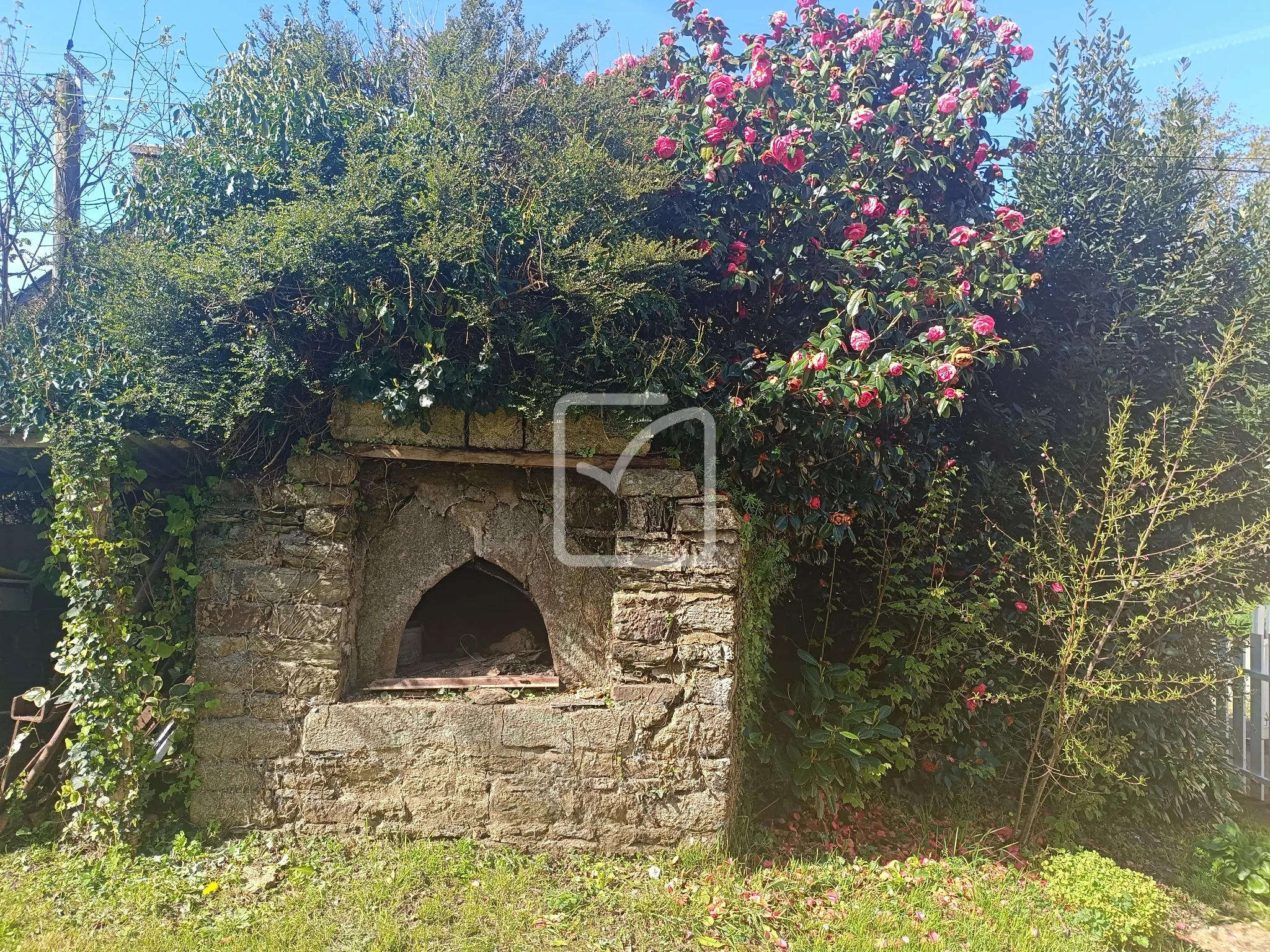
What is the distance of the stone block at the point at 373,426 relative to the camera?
11.7ft

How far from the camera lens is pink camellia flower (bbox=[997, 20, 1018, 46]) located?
403 centimetres

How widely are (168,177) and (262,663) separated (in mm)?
2628

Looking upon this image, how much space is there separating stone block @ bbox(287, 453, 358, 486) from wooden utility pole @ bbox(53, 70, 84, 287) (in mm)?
2703

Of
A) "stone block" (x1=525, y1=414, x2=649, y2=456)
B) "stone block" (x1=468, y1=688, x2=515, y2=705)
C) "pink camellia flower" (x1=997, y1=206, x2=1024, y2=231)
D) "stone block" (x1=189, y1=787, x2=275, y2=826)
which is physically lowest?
"stone block" (x1=189, y1=787, x2=275, y2=826)

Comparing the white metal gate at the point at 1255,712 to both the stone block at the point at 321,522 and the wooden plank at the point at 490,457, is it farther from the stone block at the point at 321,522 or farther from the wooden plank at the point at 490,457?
the stone block at the point at 321,522

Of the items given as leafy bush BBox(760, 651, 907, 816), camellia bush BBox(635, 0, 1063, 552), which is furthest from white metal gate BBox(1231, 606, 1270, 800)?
camellia bush BBox(635, 0, 1063, 552)

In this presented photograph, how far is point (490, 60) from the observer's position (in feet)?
12.3

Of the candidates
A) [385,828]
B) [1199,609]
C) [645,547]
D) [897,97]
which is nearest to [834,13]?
[897,97]

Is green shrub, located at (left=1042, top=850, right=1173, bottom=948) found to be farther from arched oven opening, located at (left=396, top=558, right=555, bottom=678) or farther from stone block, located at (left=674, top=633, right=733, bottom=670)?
arched oven opening, located at (left=396, top=558, right=555, bottom=678)

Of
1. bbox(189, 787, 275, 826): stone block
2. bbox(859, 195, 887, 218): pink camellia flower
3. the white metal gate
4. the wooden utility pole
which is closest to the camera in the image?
bbox(189, 787, 275, 826): stone block

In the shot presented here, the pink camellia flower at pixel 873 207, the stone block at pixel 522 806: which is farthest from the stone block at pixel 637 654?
the pink camellia flower at pixel 873 207

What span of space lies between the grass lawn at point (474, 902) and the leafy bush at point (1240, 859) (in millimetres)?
1523

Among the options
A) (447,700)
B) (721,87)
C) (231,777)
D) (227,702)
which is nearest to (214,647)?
(227,702)

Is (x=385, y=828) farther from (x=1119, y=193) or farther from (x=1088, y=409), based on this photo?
(x=1119, y=193)
